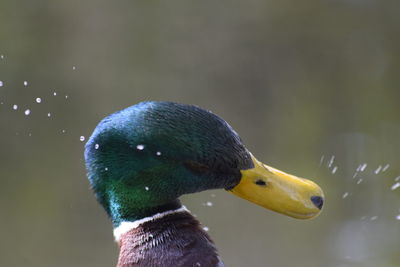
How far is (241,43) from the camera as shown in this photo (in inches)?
184

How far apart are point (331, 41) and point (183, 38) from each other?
3.24ft

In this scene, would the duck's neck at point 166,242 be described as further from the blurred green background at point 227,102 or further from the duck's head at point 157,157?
the blurred green background at point 227,102

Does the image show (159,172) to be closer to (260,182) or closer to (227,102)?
(260,182)

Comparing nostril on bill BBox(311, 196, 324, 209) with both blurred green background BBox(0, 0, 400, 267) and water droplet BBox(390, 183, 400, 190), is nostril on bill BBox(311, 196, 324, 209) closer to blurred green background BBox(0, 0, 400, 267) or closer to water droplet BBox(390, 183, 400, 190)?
blurred green background BBox(0, 0, 400, 267)

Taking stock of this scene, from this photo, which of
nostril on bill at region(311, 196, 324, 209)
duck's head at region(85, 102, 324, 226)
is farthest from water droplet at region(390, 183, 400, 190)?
duck's head at region(85, 102, 324, 226)

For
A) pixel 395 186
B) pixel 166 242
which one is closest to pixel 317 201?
pixel 166 242

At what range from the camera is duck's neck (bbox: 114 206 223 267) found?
1.80 m

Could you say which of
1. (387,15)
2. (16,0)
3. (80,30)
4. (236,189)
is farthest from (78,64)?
(236,189)

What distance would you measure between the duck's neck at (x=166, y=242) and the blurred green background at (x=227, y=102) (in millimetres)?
2406

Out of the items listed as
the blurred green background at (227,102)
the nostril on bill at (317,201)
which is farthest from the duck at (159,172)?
the blurred green background at (227,102)

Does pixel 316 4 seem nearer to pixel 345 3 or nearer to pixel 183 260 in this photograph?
pixel 345 3

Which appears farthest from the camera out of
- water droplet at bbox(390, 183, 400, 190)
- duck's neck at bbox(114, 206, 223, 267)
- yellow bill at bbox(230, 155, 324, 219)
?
water droplet at bbox(390, 183, 400, 190)

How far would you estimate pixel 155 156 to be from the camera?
1830 mm

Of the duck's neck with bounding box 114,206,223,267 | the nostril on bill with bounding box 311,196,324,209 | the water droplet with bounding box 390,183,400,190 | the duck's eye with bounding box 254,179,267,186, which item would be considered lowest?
the water droplet with bounding box 390,183,400,190
